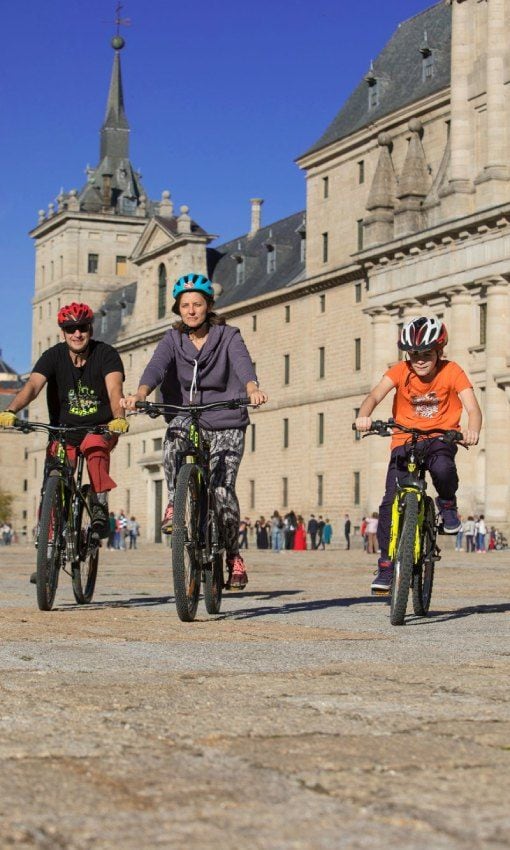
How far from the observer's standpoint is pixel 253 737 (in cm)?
511

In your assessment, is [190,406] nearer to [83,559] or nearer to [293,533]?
[83,559]

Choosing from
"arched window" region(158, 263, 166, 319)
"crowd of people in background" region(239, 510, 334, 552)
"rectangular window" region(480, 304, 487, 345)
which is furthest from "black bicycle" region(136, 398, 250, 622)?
"arched window" region(158, 263, 166, 319)

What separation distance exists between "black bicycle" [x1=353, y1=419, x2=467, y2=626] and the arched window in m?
86.7

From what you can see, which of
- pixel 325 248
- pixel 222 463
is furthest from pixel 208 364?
pixel 325 248

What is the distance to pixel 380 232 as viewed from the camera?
6291 cm

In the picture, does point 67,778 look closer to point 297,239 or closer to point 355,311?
point 355,311

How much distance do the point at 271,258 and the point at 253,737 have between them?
81.6m

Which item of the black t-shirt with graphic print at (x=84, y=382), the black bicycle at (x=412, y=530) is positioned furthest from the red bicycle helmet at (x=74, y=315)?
the black bicycle at (x=412, y=530)

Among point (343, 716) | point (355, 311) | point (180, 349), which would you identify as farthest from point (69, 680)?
point (355, 311)

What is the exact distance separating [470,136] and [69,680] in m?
50.7

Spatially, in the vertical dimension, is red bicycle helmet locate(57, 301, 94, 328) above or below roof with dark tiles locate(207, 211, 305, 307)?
below

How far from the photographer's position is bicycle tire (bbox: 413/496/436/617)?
10688 mm

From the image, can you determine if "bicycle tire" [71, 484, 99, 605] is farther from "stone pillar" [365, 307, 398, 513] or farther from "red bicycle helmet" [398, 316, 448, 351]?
"stone pillar" [365, 307, 398, 513]

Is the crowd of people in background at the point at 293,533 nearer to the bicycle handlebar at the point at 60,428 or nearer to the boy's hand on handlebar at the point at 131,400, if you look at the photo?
the bicycle handlebar at the point at 60,428
